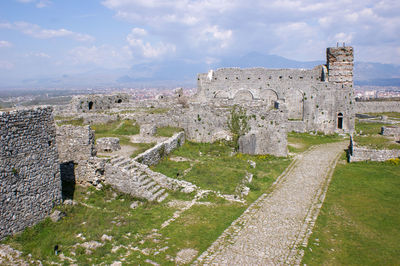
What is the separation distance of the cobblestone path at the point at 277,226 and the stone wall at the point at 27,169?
6.62m

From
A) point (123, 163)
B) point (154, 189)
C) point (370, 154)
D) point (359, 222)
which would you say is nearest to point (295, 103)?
point (370, 154)

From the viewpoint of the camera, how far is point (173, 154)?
22.0 m

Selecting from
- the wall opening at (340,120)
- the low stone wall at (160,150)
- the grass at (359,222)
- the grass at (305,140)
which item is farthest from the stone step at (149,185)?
the wall opening at (340,120)

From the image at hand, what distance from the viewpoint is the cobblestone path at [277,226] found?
33.9 feet

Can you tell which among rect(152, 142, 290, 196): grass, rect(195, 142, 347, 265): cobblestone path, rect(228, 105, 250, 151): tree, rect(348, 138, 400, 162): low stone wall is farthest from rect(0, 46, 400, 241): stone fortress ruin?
rect(348, 138, 400, 162): low stone wall

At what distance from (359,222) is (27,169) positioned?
14.0 meters

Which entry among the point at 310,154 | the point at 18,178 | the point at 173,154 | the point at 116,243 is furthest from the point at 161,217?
the point at 310,154

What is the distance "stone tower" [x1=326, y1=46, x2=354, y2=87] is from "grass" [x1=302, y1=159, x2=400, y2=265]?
1935 centimetres

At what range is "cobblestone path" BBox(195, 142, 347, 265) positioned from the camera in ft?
33.9

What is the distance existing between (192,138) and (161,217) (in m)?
13.6

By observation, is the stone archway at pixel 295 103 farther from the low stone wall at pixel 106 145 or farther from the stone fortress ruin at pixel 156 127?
the low stone wall at pixel 106 145

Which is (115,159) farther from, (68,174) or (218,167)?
(218,167)

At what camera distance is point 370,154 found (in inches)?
880

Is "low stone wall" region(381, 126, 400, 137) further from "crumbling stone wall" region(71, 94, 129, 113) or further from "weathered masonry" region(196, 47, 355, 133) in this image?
"crumbling stone wall" region(71, 94, 129, 113)
